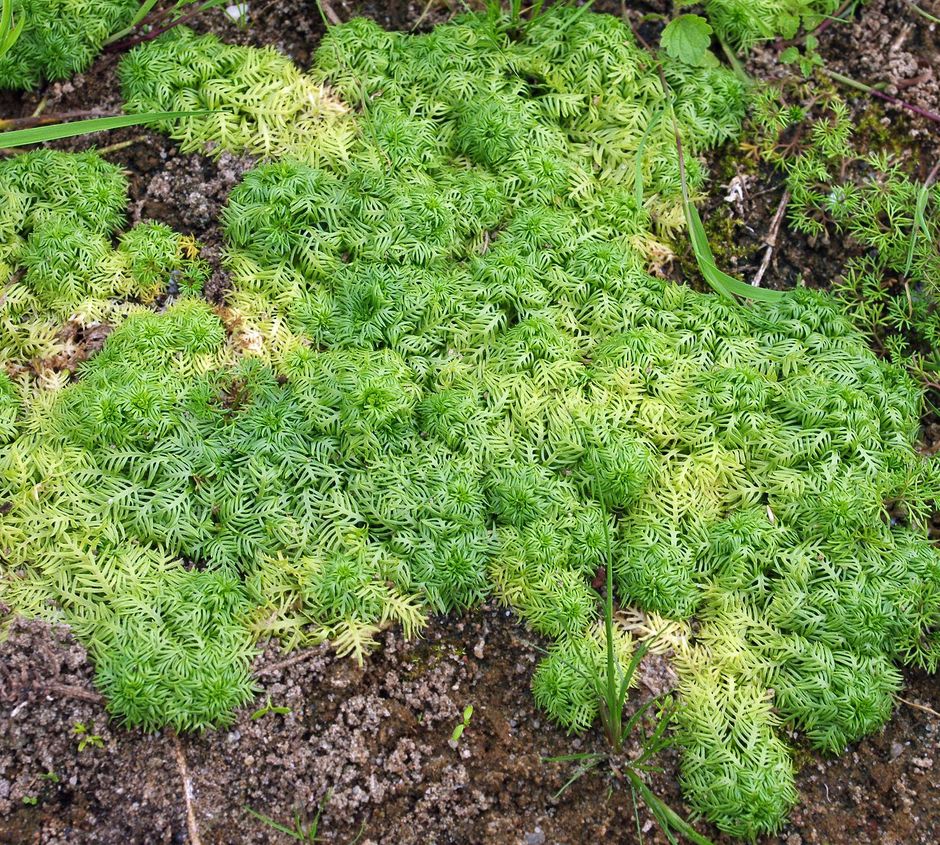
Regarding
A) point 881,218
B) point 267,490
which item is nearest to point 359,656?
point 267,490

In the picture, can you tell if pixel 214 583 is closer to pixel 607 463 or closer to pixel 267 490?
pixel 267 490

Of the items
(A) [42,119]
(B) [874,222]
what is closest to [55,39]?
(A) [42,119]

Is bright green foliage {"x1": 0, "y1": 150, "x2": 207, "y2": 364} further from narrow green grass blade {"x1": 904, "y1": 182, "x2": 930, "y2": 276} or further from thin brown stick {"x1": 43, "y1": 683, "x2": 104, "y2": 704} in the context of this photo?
narrow green grass blade {"x1": 904, "y1": 182, "x2": 930, "y2": 276}

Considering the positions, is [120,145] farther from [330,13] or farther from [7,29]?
[330,13]

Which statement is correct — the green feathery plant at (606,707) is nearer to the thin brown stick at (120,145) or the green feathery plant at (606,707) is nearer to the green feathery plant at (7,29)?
the thin brown stick at (120,145)

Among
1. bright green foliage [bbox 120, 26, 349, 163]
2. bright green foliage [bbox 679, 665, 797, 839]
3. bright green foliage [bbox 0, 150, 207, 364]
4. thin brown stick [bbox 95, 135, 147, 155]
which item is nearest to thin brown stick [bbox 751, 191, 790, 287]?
bright green foliage [bbox 679, 665, 797, 839]

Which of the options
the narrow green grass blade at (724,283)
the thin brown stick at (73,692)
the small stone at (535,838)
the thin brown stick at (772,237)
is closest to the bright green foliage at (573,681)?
the small stone at (535,838)

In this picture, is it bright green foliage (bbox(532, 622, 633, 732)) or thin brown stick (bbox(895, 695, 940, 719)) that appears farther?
thin brown stick (bbox(895, 695, 940, 719))
